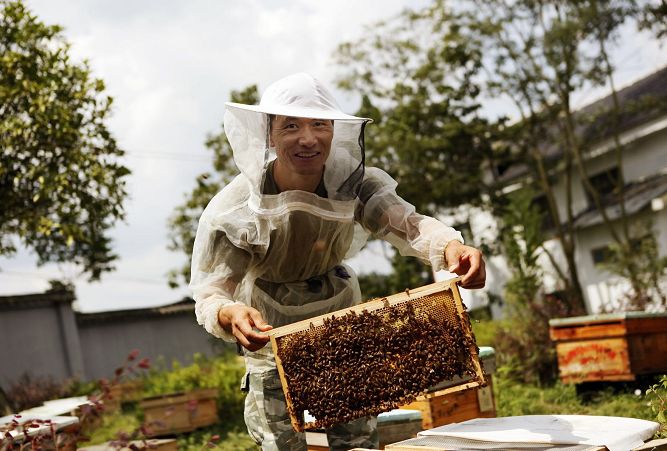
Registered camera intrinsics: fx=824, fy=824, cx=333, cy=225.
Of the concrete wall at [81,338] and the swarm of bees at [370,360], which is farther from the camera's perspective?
the concrete wall at [81,338]

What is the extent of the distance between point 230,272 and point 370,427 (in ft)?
2.71

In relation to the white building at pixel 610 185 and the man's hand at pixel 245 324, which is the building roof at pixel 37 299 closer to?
Answer: the white building at pixel 610 185

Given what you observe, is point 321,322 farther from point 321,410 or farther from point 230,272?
point 230,272

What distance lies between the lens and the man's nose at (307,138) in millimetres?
3119

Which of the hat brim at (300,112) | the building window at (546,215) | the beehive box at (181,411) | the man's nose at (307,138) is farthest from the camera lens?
the building window at (546,215)

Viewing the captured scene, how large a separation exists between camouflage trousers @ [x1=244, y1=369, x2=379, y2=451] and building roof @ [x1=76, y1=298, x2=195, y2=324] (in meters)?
18.3

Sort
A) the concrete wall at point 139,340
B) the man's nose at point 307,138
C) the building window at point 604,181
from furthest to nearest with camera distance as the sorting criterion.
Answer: the building window at point 604,181, the concrete wall at point 139,340, the man's nose at point 307,138

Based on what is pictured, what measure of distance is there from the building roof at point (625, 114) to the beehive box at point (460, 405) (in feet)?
52.6

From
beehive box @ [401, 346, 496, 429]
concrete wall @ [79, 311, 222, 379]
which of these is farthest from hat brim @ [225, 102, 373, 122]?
concrete wall @ [79, 311, 222, 379]

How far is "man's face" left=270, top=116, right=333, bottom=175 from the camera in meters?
3.14

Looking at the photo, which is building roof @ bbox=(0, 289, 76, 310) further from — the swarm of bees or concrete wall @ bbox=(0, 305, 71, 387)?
the swarm of bees

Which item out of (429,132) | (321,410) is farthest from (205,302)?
(429,132)

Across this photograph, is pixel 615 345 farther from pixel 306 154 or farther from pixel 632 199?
pixel 632 199

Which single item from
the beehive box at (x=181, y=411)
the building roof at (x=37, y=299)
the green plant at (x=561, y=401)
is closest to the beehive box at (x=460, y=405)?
the green plant at (x=561, y=401)
